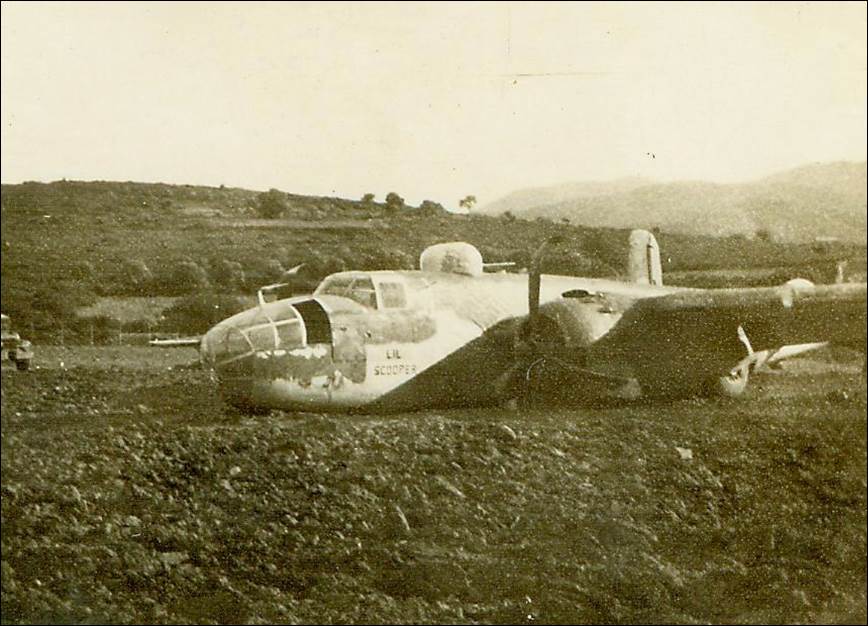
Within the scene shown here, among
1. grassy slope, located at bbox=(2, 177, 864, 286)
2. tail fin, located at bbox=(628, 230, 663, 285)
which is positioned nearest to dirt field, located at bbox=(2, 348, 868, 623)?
grassy slope, located at bbox=(2, 177, 864, 286)

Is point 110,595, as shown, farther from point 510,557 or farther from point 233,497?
point 510,557

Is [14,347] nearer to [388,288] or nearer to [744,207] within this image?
[388,288]

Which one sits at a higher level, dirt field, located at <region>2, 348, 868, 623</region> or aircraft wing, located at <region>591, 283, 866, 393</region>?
aircraft wing, located at <region>591, 283, 866, 393</region>

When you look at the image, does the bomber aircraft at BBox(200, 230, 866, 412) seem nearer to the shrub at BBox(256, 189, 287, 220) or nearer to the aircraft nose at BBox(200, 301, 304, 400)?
the aircraft nose at BBox(200, 301, 304, 400)

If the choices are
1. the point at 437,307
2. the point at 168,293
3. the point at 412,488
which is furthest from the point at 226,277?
the point at 412,488

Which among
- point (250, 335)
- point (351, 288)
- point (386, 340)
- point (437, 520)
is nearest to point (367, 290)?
point (351, 288)

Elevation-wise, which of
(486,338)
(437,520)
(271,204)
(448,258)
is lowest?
(437,520)

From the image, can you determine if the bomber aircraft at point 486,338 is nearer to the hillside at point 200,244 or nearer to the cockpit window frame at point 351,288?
the cockpit window frame at point 351,288

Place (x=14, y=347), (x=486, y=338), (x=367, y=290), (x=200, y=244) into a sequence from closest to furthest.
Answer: (x=14, y=347)
(x=200, y=244)
(x=367, y=290)
(x=486, y=338)
